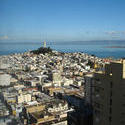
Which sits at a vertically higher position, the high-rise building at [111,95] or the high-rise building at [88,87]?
the high-rise building at [111,95]

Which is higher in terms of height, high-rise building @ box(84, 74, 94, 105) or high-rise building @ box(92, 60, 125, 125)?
high-rise building @ box(92, 60, 125, 125)

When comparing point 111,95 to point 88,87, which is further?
point 88,87

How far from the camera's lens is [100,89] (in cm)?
190

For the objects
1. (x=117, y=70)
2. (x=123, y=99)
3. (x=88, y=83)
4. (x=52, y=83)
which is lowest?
(x=52, y=83)

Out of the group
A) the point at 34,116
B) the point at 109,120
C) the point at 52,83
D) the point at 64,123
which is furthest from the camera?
the point at 52,83

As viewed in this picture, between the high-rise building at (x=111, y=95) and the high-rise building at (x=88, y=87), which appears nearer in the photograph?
the high-rise building at (x=111, y=95)

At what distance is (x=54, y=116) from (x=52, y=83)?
11.3ft

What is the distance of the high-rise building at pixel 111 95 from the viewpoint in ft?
5.71

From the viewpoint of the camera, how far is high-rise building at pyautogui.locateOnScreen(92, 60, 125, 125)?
1739mm

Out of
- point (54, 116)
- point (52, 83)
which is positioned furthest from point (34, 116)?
point (52, 83)

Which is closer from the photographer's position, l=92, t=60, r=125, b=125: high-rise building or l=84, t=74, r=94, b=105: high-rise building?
l=92, t=60, r=125, b=125: high-rise building

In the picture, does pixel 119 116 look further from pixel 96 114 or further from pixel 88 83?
pixel 88 83

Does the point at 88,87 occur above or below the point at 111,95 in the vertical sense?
below

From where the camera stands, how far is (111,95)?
5.90 ft
